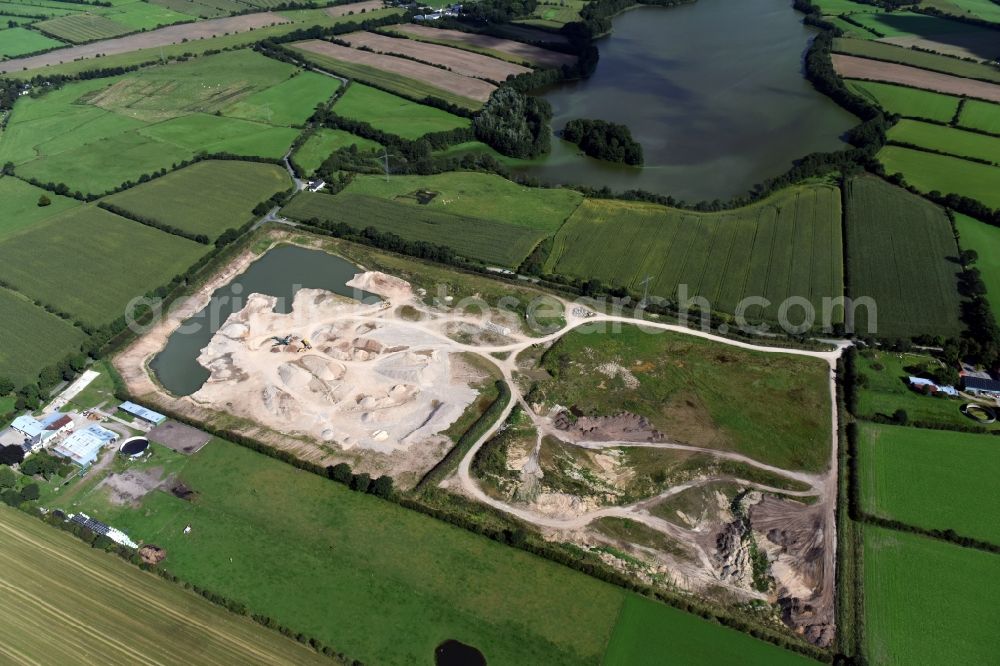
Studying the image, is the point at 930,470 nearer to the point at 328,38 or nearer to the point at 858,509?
the point at 858,509

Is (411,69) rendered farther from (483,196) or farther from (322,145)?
(483,196)

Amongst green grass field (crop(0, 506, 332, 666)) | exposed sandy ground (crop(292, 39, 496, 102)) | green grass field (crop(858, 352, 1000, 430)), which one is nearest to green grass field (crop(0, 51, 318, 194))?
exposed sandy ground (crop(292, 39, 496, 102))

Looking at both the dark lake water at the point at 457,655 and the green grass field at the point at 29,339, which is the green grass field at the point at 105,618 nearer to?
the dark lake water at the point at 457,655

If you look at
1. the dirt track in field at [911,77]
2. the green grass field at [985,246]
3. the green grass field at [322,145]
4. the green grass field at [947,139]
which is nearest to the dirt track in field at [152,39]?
the green grass field at [322,145]

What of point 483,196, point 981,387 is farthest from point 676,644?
point 483,196

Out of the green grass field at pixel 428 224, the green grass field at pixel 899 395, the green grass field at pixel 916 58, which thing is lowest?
the green grass field at pixel 899 395

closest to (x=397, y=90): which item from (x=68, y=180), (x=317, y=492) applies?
(x=68, y=180)
